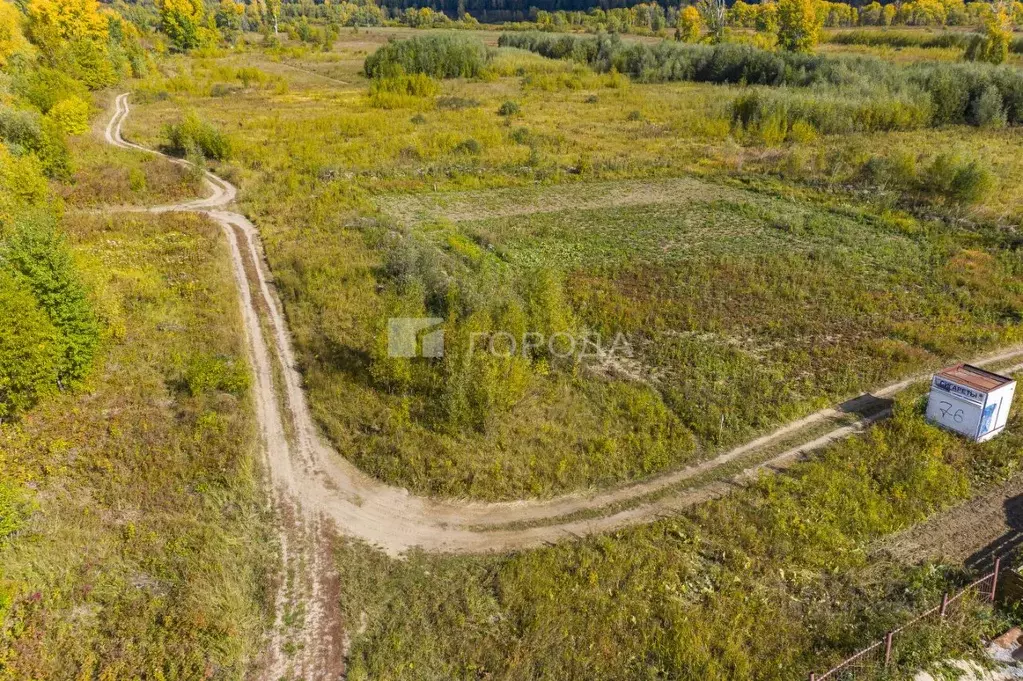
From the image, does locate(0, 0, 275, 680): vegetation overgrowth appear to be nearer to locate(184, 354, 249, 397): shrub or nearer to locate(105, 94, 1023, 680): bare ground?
locate(184, 354, 249, 397): shrub

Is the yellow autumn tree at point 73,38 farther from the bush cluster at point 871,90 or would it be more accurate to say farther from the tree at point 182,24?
the bush cluster at point 871,90

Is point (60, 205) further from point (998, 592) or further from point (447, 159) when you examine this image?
point (998, 592)

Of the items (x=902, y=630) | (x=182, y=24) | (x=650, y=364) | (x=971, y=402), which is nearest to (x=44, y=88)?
(x=650, y=364)

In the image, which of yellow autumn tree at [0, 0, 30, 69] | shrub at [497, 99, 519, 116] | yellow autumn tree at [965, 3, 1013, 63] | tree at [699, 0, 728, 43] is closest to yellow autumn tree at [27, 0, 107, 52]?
yellow autumn tree at [0, 0, 30, 69]

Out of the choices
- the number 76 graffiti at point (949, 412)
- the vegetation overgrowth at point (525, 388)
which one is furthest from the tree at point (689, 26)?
the number 76 graffiti at point (949, 412)

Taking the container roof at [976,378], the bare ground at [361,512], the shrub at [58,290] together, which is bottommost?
the bare ground at [361,512]

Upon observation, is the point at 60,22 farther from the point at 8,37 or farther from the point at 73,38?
the point at 8,37
